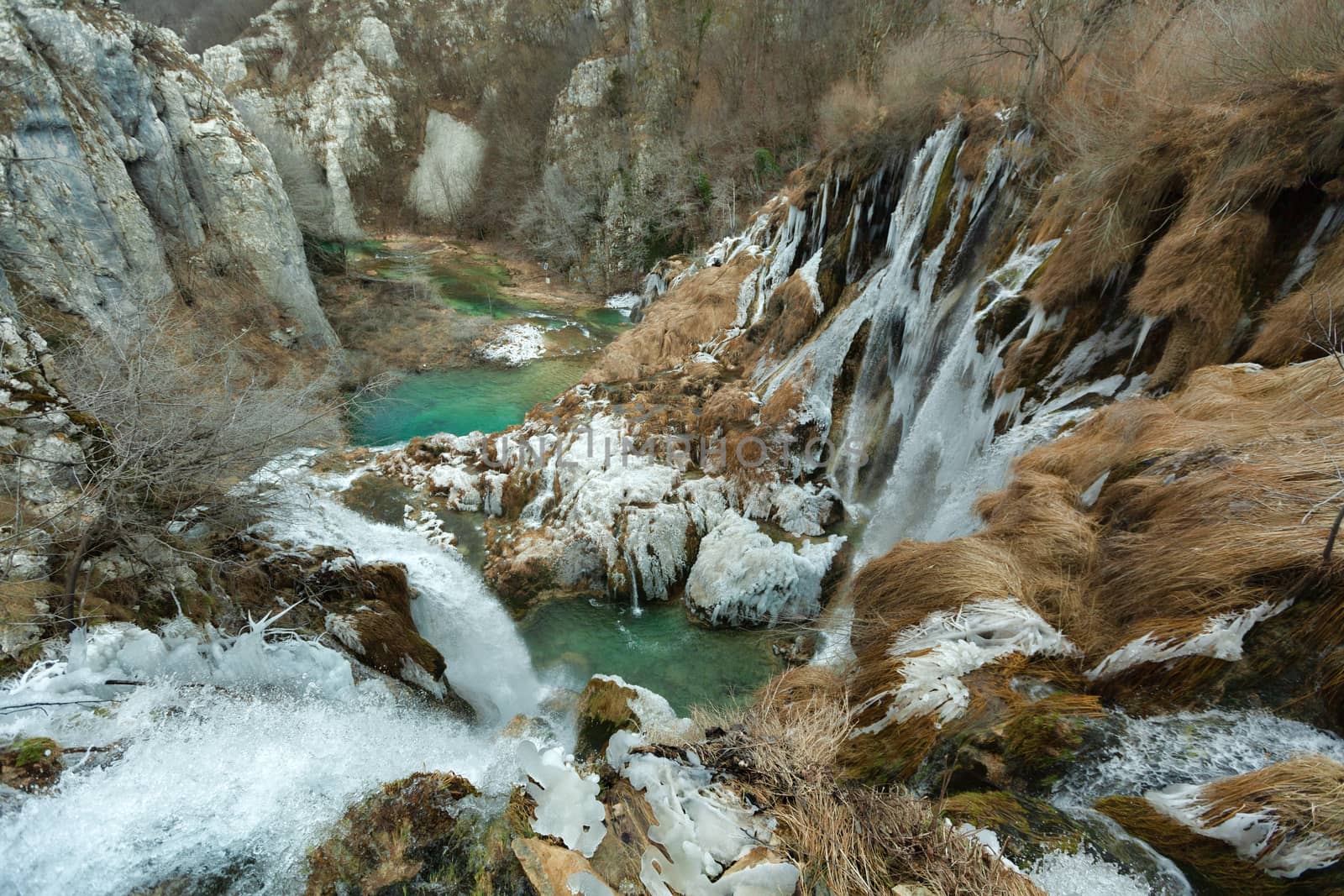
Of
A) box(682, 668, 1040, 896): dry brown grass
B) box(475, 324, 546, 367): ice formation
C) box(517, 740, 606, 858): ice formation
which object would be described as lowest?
box(475, 324, 546, 367): ice formation

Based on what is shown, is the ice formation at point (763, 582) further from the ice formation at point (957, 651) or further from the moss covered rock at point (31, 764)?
the moss covered rock at point (31, 764)

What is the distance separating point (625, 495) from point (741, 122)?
23.7 metres

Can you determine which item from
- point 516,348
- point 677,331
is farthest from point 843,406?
point 516,348

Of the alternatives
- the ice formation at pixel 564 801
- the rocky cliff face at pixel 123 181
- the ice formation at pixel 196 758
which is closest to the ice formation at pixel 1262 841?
the ice formation at pixel 564 801

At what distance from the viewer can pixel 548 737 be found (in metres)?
4.88

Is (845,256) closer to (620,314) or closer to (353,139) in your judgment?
(620,314)

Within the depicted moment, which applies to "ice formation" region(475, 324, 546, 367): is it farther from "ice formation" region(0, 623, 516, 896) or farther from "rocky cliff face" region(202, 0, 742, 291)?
"ice formation" region(0, 623, 516, 896)

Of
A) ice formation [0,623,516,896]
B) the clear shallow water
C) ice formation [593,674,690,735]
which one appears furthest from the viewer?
the clear shallow water

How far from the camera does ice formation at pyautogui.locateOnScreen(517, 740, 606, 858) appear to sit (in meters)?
2.12

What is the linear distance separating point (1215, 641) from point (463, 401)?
17383 mm

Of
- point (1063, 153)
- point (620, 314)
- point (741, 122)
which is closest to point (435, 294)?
point (620, 314)

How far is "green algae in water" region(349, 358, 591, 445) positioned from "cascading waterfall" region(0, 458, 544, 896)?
11.5m

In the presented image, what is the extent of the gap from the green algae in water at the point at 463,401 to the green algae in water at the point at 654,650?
8085mm

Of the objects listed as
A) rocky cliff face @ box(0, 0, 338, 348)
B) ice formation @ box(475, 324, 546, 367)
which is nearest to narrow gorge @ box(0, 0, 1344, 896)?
rocky cliff face @ box(0, 0, 338, 348)
